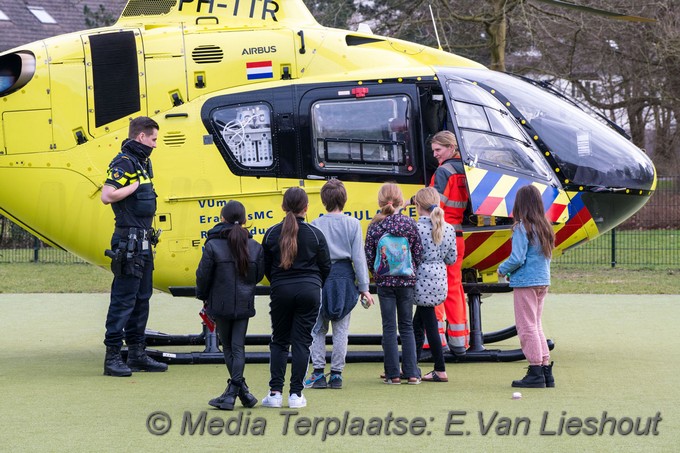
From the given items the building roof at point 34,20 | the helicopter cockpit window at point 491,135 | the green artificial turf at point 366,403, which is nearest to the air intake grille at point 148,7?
the helicopter cockpit window at point 491,135

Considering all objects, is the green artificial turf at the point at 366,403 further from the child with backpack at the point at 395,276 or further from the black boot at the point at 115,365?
the child with backpack at the point at 395,276

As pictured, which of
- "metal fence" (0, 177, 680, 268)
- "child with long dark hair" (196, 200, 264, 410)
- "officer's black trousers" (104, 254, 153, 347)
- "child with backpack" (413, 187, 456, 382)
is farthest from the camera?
"metal fence" (0, 177, 680, 268)

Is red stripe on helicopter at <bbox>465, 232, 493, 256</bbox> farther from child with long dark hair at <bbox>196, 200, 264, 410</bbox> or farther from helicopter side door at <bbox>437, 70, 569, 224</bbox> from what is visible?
child with long dark hair at <bbox>196, 200, 264, 410</bbox>

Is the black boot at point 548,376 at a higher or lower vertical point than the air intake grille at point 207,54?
lower

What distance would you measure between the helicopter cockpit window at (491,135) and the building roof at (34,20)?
94.6 ft

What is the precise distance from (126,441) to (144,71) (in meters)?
4.19

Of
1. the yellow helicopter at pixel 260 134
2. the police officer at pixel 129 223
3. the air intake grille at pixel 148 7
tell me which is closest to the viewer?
the police officer at pixel 129 223

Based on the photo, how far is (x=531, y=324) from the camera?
8258 millimetres

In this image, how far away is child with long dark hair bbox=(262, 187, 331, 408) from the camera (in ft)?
23.9

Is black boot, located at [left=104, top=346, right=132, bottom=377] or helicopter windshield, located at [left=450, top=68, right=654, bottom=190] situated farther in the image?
helicopter windshield, located at [left=450, top=68, right=654, bottom=190]

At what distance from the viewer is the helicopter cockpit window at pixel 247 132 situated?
9.48m

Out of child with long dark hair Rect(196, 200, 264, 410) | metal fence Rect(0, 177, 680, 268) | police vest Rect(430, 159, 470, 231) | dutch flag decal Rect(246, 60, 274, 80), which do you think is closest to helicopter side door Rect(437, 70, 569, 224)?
police vest Rect(430, 159, 470, 231)

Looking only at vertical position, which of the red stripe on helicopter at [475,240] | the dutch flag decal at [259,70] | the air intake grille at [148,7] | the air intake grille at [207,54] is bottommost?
the red stripe on helicopter at [475,240]

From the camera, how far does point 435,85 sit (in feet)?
30.9
